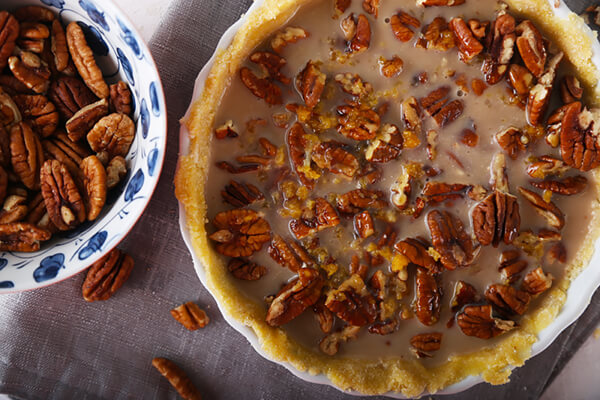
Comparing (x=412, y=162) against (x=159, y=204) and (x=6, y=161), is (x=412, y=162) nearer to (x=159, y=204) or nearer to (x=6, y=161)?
(x=159, y=204)

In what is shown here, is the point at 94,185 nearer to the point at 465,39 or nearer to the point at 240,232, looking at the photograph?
the point at 240,232

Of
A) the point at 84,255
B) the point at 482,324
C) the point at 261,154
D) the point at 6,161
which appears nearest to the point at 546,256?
the point at 482,324

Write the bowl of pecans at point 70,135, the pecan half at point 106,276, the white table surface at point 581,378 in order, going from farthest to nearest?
the white table surface at point 581,378 → the pecan half at point 106,276 → the bowl of pecans at point 70,135

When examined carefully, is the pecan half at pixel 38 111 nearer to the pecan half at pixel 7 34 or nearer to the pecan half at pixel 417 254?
the pecan half at pixel 7 34

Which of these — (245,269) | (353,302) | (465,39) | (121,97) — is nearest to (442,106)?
(465,39)

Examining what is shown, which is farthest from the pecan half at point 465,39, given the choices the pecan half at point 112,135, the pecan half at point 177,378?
the pecan half at point 177,378

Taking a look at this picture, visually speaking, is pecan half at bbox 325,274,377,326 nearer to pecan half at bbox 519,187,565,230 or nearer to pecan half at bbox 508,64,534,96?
pecan half at bbox 519,187,565,230
